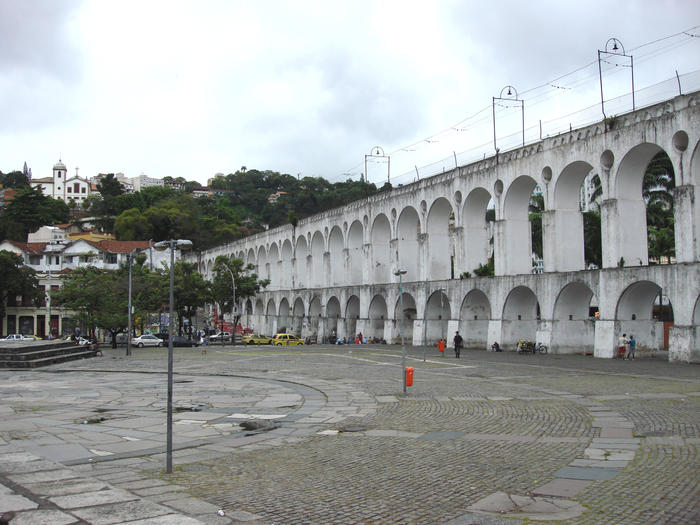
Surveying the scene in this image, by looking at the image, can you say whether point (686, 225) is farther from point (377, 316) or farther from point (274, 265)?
point (274, 265)

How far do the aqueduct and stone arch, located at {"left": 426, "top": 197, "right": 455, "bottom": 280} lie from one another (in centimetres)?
8

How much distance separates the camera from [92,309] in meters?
44.6

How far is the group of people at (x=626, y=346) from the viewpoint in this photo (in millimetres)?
28234

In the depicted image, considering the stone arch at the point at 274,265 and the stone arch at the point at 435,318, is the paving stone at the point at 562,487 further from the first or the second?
the stone arch at the point at 274,265

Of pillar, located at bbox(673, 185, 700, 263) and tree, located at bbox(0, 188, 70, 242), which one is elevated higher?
tree, located at bbox(0, 188, 70, 242)

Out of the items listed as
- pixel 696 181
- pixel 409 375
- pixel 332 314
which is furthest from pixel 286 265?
pixel 409 375

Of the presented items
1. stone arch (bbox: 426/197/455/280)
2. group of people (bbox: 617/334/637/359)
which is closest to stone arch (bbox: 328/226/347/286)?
stone arch (bbox: 426/197/455/280)

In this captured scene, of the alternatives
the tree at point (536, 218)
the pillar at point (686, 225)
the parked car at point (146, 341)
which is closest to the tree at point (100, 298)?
the parked car at point (146, 341)

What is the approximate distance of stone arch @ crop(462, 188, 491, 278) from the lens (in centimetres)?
4041

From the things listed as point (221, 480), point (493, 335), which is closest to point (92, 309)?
point (493, 335)

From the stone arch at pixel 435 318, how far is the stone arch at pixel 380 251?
28.6 ft

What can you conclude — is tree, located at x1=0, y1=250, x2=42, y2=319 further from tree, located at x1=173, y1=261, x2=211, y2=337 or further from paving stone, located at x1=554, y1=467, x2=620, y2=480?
paving stone, located at x1=554, y1=467, x2=620, y2=480

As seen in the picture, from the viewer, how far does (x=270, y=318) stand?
69.8 metres

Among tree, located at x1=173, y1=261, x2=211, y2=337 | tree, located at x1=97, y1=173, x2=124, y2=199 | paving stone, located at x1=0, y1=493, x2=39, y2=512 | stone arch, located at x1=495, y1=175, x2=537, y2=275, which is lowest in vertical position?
paving stone, located at x1=0, y1=493, x2=39, y2=512
